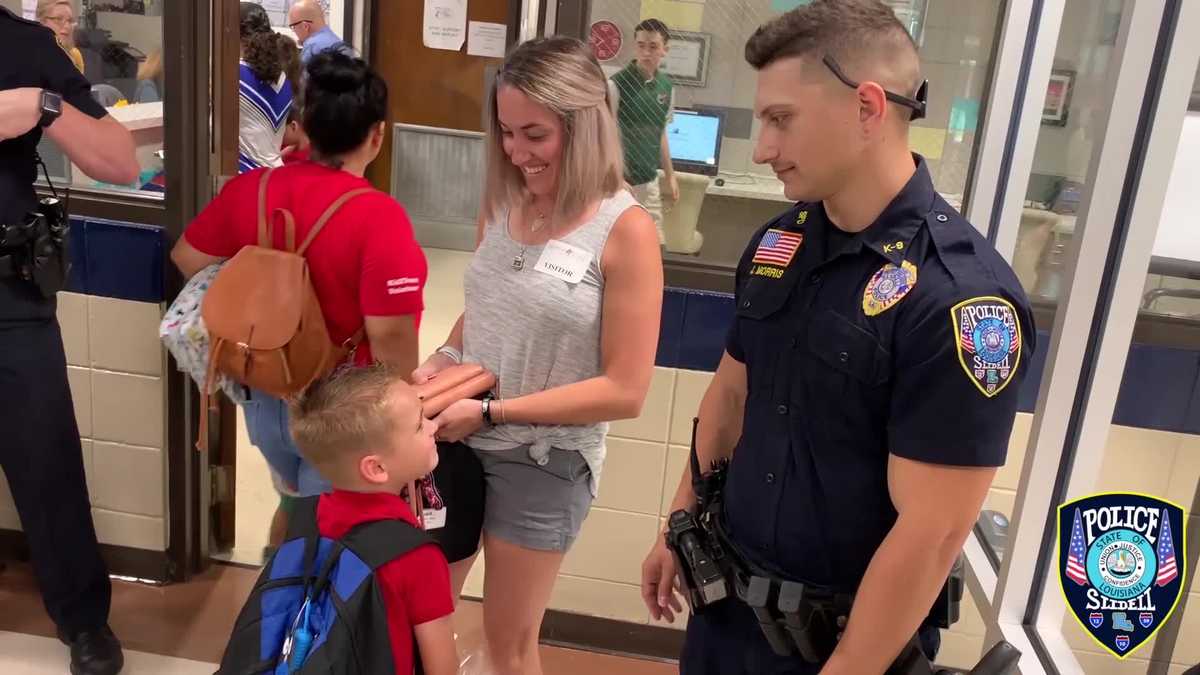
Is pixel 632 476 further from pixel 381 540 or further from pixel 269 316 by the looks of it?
pixel 381 540

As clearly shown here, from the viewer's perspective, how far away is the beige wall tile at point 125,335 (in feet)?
8.75

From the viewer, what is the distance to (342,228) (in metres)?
1.99

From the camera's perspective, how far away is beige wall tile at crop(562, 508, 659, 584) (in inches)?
106

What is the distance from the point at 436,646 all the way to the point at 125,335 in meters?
1.69

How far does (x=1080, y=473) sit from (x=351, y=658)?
1.26 m

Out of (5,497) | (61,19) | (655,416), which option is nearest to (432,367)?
(655,416)

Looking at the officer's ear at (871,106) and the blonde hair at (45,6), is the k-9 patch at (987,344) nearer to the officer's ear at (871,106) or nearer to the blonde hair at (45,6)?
the officer's ear at (871,106)

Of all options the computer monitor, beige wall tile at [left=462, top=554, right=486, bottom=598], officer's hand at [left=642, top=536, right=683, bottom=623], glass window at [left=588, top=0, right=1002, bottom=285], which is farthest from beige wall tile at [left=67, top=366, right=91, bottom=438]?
officer's hand at [left=642, top=536, right=683, bottom=623]

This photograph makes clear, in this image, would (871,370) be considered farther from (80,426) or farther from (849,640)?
(80,426)

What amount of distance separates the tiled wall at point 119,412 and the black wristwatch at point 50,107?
740 millimetres

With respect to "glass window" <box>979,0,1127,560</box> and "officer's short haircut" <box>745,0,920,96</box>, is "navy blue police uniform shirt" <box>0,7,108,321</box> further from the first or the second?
"glass window" <box>979,0,1127,560</box>

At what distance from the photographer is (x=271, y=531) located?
301cm

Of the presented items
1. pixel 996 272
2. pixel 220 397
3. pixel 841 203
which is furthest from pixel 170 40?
pixel 996 272

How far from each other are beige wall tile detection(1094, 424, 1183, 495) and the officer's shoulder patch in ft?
2.53
